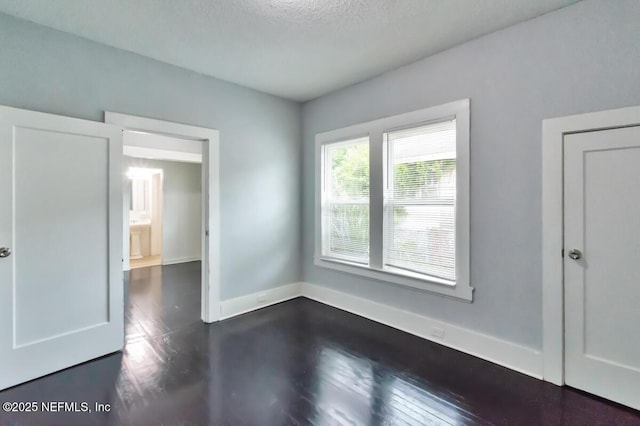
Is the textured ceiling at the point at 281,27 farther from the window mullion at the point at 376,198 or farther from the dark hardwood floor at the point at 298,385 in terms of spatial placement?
the dark hardwood floor at the point at 298,385

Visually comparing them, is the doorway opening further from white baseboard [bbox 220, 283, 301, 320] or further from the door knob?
the door knob

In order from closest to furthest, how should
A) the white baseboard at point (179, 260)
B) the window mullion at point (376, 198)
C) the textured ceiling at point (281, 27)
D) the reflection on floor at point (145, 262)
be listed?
the textured ceiling at point (281, 27) → the window mullion at point (376, 198) → the reflection on floor at point (145, 262) → the white baseboard at point (179, 260)

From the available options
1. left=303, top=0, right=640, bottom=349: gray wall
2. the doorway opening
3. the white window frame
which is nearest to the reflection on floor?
the doorway opening

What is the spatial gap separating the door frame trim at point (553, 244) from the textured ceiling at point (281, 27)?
0.92 meters

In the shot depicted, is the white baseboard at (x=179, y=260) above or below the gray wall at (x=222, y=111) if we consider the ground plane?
below

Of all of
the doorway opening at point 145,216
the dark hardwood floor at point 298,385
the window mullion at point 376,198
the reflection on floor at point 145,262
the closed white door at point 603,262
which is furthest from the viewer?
the doorway opening at point 145,216

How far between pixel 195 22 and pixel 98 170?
149 centimetres

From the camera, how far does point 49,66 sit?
2416 millimetres

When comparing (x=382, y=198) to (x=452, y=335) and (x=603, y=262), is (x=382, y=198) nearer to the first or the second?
(x=452, y=335)

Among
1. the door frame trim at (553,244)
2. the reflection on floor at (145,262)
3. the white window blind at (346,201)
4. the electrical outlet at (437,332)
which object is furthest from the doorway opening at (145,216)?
the door frame trim at (553,244)

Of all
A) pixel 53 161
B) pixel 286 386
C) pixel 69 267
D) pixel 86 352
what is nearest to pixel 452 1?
pixel 286 386

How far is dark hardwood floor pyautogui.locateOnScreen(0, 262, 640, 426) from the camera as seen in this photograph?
6.10 feet

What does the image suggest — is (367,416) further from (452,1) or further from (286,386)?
(452,1)

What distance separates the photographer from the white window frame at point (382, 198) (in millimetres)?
2695
